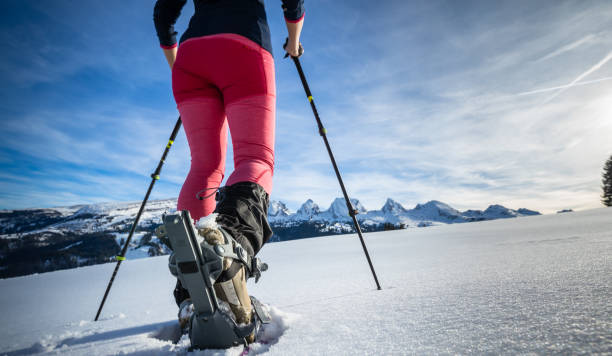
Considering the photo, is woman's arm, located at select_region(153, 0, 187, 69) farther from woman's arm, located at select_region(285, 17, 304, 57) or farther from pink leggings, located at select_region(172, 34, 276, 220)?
woman's arm, located at select_region(285, 17, 304, 57)

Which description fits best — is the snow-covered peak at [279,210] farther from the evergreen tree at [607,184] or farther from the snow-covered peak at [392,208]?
the evergreen tree at [607,184]

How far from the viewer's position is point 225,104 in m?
1.14

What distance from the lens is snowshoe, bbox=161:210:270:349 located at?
595mm

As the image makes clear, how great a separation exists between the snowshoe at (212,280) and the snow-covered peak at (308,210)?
166m

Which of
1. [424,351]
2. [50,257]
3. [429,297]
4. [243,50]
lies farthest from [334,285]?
[50,257]

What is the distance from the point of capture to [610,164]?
134 feet

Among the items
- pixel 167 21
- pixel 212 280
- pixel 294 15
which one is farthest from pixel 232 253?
pixel 167 21

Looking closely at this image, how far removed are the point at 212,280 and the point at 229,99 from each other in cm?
78

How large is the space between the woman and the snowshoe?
0.57 feet

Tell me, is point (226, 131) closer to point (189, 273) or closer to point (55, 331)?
point (189, 273)

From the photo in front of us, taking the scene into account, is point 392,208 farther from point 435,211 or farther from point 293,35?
point 293,35

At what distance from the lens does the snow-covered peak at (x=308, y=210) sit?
170 metres

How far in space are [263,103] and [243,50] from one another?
24 cm

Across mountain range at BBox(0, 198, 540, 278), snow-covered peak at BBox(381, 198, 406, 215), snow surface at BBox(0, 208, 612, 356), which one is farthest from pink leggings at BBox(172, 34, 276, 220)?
snow-covered peak at BBox(381, 198, 406, 215)
